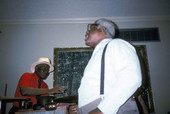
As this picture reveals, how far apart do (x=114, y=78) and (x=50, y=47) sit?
292 cm

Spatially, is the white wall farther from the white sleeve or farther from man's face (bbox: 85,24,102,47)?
the white sleeve

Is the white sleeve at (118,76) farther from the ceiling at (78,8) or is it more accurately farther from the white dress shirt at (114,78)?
the ceiling at (78,8)

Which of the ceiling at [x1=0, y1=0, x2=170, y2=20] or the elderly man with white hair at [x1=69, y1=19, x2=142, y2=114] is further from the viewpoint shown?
the ceiling at [x1=0, y1=0, x2=170, y2=20]

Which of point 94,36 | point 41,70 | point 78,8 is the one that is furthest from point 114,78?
point 78,8

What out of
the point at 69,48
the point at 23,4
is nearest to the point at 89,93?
the point at 69,48

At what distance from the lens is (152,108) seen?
3.30 metres

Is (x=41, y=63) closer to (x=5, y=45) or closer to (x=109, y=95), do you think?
(x=5, y=45)

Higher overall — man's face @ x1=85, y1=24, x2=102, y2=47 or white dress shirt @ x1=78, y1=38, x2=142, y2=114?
man's face @ x1=85, y1=24, x2=102, y2=47

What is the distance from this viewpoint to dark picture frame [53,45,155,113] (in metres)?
3.41

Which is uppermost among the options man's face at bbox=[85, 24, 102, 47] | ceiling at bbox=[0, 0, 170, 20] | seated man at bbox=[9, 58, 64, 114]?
ceiling at bbox=[0, 0, 170, 20]

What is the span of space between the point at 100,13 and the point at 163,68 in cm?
211

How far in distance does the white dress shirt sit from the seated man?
5.15 feet

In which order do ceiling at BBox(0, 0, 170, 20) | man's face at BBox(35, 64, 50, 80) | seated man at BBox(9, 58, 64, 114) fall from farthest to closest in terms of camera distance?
ceiling at BBox(0, 0, 170, 20) < man's face at BBox(35, 64, 50, 80) < seated man at BBox(9, 58, 64, 114)

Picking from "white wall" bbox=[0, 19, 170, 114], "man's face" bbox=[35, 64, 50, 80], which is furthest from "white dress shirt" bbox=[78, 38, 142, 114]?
"white wall" bbox=[0, 19, 170, 114]
